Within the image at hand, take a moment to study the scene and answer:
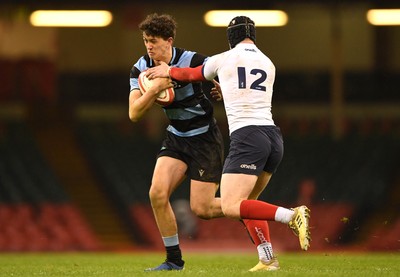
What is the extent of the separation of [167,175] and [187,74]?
89 centimetres

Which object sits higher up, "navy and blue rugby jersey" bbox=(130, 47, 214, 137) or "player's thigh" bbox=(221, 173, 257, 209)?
"navy and blue rugby jersey" bbox=(130, 47, 214, 137)

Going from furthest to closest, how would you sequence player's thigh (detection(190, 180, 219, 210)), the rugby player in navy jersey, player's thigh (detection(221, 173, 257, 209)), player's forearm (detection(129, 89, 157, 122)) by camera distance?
player's thigh (detection(190, 180, 219, 210)) < the rugby player in navy jersey < player's forearm (detection(129, 89, 157, 122)) < player's thigh (detection(221, 173, 257, 209))

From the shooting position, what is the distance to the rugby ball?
25.6 feet

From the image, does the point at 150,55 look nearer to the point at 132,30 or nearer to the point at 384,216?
the point at 384,216

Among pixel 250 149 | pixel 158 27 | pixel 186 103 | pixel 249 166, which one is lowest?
pixel 249 166

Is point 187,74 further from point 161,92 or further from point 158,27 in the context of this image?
point 158,27

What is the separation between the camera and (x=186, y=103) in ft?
26.5

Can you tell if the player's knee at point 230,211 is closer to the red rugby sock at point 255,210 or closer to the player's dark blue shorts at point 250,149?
the red rugby sock at point 255,210

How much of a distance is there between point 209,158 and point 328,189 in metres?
10.7

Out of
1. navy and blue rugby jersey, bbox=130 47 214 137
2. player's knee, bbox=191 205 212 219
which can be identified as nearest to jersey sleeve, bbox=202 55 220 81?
navy and blue rugby jersey, bbox=130 47 214 137

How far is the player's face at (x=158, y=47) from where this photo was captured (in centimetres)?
799

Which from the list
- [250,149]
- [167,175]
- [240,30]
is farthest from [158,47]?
[250,149]

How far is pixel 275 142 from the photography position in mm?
7348

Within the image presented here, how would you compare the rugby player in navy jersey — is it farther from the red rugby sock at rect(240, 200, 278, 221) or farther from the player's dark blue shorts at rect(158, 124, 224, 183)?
the red rugby sock at rect(240, 200, 278, 221)
